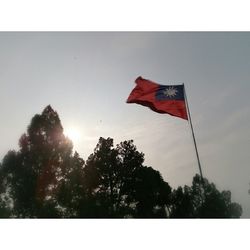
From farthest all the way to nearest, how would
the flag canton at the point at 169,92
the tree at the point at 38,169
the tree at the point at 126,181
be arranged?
the tree at the point at 126,181, the tree at the point at 38,169, the flag canton at the point at 169,92

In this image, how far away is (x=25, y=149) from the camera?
104ft

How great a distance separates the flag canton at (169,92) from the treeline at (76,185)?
655 cm

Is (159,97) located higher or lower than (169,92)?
lower

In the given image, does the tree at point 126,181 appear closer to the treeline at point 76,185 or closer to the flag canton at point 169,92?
the treeline at point 76,185

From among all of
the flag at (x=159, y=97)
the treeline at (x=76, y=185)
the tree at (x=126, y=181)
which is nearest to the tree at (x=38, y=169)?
the treeline at (x=76, y=185)

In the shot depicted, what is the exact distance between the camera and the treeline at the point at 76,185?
29.8 metres

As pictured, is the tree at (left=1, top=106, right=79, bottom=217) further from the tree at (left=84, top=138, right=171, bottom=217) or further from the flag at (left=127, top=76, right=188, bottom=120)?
the flag at (left=127, top=76, right=188, bottom=120)

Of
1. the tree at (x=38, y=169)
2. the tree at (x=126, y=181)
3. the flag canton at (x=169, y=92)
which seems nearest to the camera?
the flag canton at (x=169, y=92)

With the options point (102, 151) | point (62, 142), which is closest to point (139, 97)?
point (62, 142)

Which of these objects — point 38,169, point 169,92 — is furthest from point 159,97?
point 38,169

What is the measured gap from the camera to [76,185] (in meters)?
34.0

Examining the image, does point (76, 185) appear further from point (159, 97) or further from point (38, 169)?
point (159, 97)

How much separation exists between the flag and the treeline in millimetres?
6011

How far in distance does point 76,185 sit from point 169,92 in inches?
732
